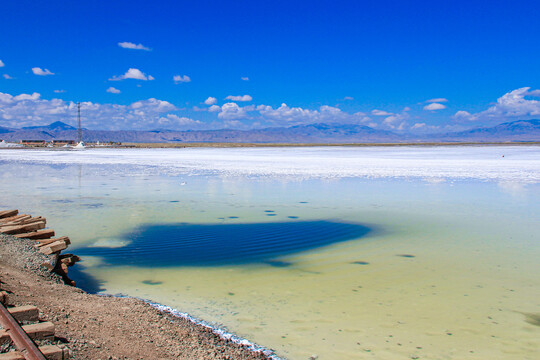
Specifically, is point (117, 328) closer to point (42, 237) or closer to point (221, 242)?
point (42, 237)

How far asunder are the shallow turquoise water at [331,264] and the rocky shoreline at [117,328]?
1.27ft

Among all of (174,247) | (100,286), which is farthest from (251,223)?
(100,286)

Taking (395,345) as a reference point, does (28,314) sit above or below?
above

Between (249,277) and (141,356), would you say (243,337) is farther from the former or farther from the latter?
(249,277)

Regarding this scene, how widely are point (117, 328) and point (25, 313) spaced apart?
766 millimetres

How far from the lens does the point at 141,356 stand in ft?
12.0

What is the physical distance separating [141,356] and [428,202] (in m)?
10.9

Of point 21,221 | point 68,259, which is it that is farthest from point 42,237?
point 68,259

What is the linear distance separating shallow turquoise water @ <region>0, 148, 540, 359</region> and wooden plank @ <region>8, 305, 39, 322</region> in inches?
65.6

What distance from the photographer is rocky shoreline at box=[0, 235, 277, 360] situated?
3.71 metres

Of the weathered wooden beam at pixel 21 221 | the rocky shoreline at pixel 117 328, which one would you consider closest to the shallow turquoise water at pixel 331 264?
the rocky shoreline at pixel 117 328

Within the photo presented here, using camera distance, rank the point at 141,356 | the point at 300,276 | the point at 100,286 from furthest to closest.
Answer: the point at 300,276 → the point at 100,286 → the point at 141,356

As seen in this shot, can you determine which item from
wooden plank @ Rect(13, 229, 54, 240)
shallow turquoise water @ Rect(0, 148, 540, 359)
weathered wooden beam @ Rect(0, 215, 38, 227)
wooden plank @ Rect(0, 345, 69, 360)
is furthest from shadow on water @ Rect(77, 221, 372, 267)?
wooden plank @ Rect(0, 345, 69, 360)

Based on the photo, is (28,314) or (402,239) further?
(402,239)
